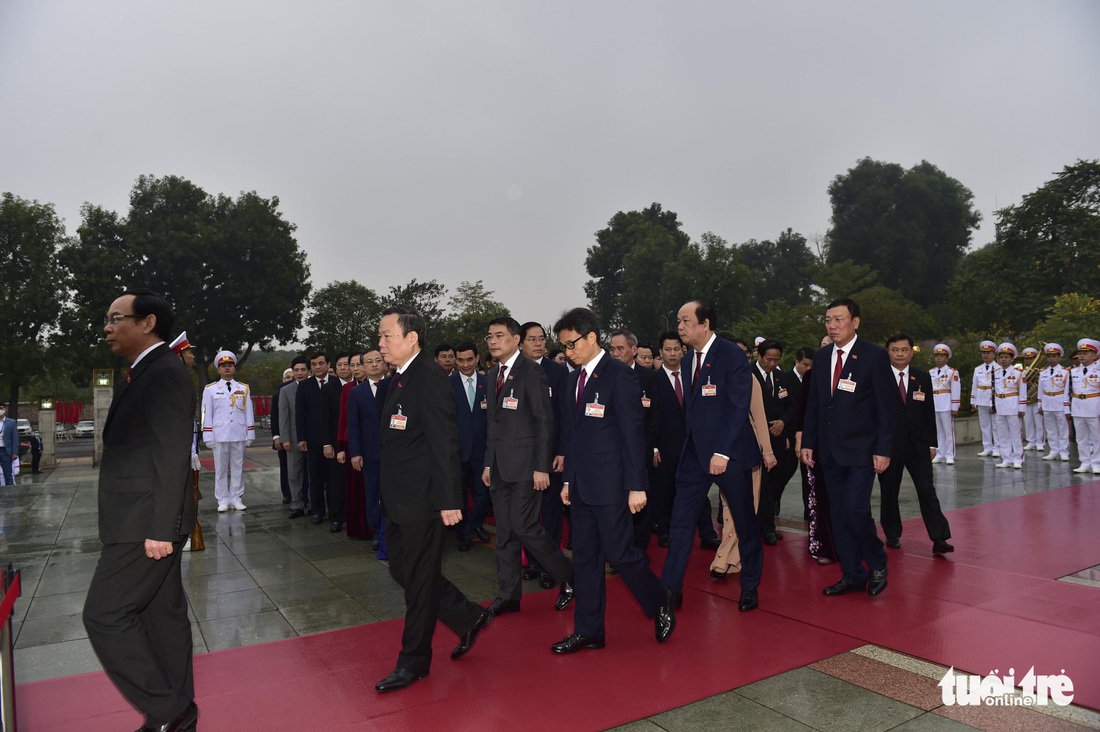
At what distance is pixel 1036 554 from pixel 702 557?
2.67 m

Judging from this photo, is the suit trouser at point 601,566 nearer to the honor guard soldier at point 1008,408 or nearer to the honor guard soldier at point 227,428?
the honor guard soldier at point 227,428

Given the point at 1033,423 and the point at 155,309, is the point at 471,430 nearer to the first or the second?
the point at 155,309

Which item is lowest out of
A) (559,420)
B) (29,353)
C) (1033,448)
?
(1033,448)

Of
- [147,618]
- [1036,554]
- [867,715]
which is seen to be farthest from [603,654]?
[1036,554]

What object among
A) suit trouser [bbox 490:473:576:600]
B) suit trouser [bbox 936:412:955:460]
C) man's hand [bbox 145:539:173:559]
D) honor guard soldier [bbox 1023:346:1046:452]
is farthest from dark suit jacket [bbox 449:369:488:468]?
honor guard soldier [bbox 1023:346:1046:452]

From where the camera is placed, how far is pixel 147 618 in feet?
10.3

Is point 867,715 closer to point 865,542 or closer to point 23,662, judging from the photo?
point 865,542

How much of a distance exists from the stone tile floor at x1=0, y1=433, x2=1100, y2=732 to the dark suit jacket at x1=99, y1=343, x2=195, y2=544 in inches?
68.3

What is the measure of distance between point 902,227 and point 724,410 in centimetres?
5137

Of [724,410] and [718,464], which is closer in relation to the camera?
[718,464]

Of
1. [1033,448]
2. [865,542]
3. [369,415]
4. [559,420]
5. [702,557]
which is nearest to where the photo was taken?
[865,542]

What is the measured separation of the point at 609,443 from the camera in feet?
13.9

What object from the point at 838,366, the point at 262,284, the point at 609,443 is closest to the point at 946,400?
the point at 838,366

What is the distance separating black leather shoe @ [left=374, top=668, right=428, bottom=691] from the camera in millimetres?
3611
